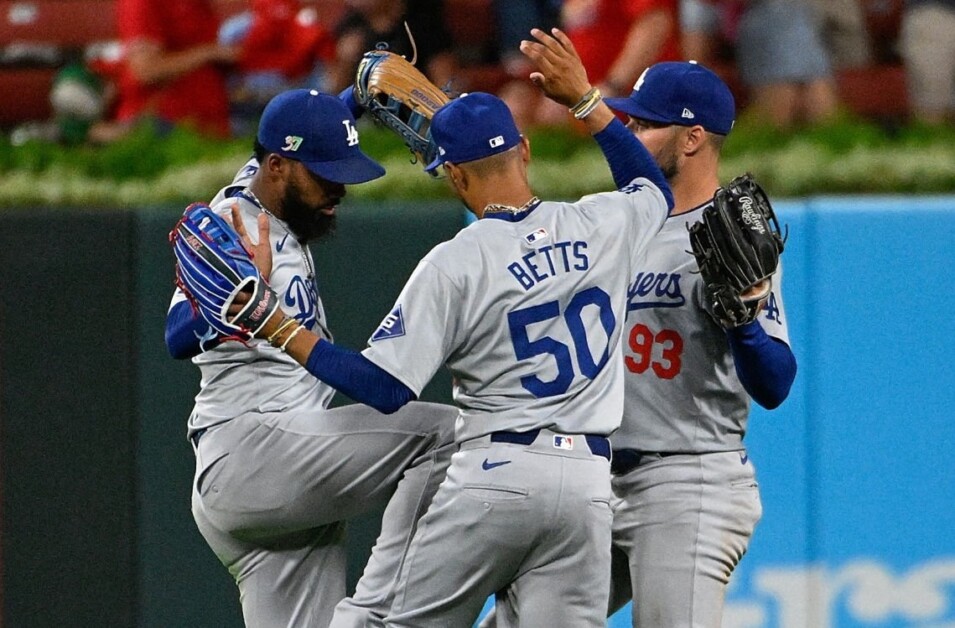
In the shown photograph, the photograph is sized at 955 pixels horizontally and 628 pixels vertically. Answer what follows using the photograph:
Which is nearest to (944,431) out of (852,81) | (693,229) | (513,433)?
(693,229)

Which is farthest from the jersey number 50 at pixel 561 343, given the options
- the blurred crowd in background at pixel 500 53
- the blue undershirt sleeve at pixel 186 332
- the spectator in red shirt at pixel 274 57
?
the spectator in red shirt at pixel 274 57

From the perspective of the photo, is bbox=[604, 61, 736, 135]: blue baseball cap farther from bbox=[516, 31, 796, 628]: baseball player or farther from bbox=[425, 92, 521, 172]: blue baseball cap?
bbox=[425, 92, 521, 172]: blue baseball cap

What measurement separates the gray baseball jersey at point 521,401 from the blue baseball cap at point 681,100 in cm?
46

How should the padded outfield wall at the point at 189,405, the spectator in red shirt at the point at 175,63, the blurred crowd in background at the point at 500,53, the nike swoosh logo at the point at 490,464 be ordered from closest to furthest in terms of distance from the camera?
the nike swoosh logo at the point at 490,464
the padded outfield wall at the point at 189,405
the blurred crowd in background at the point at 500,53
the spectator in red shirt at the point at 175,63

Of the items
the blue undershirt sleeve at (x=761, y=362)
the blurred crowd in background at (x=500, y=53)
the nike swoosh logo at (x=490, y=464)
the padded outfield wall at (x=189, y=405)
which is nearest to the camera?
the nike swoosh logo at (x=490, y=464)

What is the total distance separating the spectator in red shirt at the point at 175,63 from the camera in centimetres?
625

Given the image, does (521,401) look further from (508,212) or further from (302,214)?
(302,214)

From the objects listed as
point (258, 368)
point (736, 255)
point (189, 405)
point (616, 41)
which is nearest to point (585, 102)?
point (736, 255)

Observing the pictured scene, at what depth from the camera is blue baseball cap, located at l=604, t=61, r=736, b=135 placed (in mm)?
3836

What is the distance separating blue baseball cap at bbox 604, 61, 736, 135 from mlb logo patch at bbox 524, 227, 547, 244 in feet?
1.88

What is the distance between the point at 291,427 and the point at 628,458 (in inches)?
Answer: 32.6

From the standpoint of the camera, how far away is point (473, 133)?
3416 millimetres

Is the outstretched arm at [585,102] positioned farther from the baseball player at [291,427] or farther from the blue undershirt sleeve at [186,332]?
the blue undershirt sleeve at [186,332]

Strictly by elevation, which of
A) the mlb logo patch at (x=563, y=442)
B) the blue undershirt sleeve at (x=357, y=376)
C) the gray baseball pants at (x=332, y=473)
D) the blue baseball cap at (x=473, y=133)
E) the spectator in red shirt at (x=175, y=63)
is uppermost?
the spectator in red shirt at (x=175, y=63)
